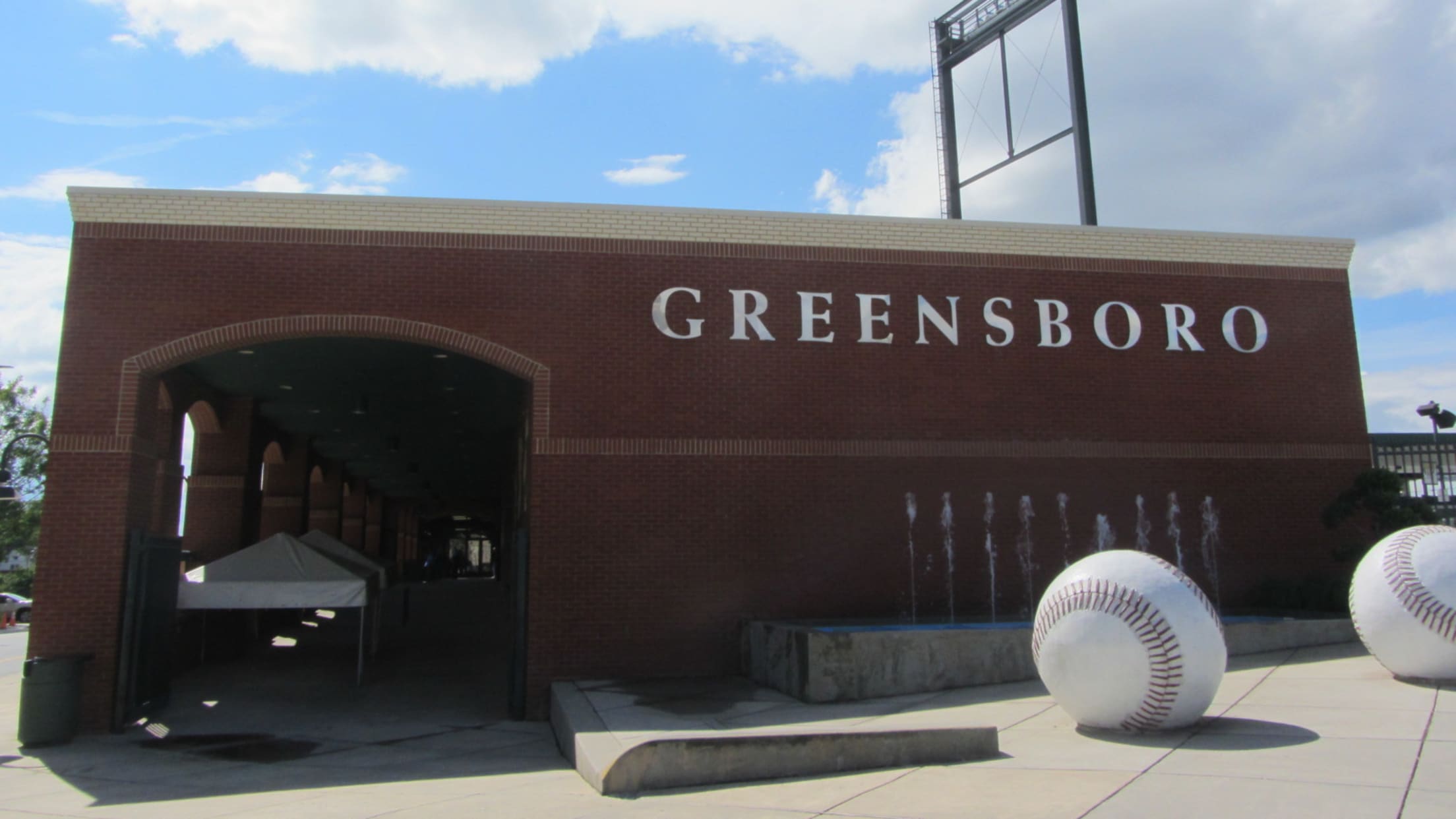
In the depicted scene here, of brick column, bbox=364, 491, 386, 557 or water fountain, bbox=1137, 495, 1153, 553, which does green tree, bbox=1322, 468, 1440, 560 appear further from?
brick column, bbox=364, 491, 386, 557

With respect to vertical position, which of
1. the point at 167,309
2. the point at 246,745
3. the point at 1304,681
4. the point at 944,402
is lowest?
the point at 246,745

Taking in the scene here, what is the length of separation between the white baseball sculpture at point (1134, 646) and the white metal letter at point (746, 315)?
25.1ft

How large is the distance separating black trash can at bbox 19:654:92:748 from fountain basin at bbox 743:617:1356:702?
8.35 meters

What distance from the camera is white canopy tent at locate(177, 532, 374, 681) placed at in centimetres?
1569

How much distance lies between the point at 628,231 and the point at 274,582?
753 cm

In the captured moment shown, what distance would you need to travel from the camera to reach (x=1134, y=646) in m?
7.92

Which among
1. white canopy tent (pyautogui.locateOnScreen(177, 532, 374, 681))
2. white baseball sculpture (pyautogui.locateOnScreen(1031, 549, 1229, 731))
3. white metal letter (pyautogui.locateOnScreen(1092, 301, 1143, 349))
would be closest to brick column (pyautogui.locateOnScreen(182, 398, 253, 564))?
white canopy tent (pyautogui.locateOnScreen(177, 532, 374, 681))

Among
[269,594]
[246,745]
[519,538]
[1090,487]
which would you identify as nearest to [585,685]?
[519,538]

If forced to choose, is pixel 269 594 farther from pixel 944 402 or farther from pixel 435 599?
pixel 435 599

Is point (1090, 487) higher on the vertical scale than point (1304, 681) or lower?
higher

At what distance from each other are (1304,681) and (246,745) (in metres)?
11.7

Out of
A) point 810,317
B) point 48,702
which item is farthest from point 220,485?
point 810,317

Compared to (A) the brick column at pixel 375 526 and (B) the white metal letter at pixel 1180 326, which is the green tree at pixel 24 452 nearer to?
(A) the brick column at pixel 375 526

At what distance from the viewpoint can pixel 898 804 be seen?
6.80 metres
